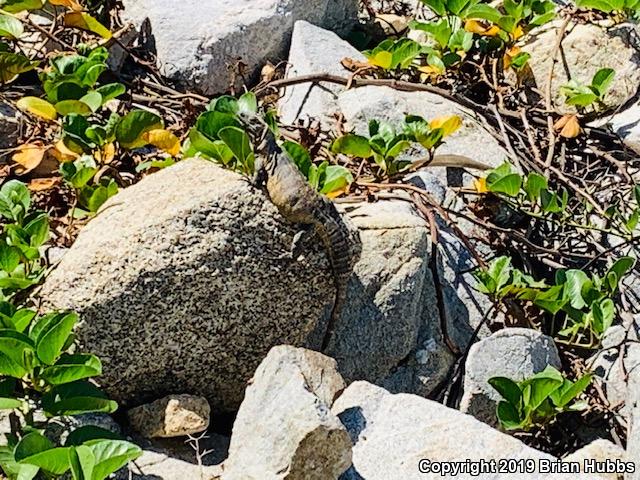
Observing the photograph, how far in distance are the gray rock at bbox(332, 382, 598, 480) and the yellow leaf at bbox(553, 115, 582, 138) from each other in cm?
225

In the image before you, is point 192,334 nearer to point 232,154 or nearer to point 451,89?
point 232,154

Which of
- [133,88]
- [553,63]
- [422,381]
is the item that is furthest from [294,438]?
[553,63]

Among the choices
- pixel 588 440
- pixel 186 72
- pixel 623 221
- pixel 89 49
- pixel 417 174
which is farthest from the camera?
pixel 186 72

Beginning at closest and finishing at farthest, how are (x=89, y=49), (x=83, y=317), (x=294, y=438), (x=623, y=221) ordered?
(x=294, y=438) < (x=83, y=317) < (x=623, y=221) < (x=89, y=49)

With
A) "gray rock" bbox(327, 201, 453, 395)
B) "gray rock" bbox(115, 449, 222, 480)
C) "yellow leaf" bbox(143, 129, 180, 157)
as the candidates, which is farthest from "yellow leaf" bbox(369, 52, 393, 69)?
"gray rock" bbox(115, 449, 222, 480)

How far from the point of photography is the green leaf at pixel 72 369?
2650mm

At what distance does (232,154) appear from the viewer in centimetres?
340

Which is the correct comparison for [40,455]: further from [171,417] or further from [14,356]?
[171,417]

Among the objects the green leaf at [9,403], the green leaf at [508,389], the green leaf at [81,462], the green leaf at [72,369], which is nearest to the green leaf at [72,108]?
the green leaf at [72,369]

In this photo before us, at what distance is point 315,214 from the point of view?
313 centimetres

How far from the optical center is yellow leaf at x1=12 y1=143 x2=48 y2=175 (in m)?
3.96

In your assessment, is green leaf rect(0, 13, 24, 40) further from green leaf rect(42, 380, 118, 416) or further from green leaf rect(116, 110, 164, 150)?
green leaf rect(42, 380, 118, 416)

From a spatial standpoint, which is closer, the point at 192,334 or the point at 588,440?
the point at 192,334

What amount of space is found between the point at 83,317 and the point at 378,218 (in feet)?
4.00
